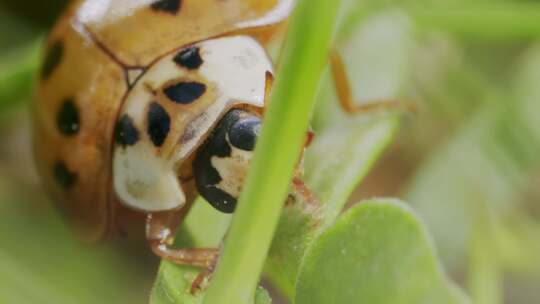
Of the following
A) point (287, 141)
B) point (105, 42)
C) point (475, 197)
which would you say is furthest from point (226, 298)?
point (475, 197)

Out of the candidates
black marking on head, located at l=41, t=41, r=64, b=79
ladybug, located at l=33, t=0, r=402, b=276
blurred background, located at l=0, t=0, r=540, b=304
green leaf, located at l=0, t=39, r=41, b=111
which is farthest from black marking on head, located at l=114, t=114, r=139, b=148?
green leaf, located at l=0, t=39, r=41, b=111

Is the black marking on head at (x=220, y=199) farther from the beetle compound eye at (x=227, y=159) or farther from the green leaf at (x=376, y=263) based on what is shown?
the green leaf at (x=376, y=263)

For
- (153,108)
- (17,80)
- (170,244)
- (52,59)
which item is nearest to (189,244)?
(170,244)

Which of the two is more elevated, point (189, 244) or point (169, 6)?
point (169, 6)

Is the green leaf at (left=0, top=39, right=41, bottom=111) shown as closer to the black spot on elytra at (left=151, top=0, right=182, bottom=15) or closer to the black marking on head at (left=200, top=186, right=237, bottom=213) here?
the black spot on elytra at (left=151, top=0, right=182, bottom=15)

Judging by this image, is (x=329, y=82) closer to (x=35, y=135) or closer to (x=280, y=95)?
(x=35, y=135)

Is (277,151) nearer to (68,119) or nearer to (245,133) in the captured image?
(245,133)

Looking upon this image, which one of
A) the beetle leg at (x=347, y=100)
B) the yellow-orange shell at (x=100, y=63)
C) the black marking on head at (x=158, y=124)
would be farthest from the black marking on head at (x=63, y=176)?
the beetle leg at (x=347, y=100)
